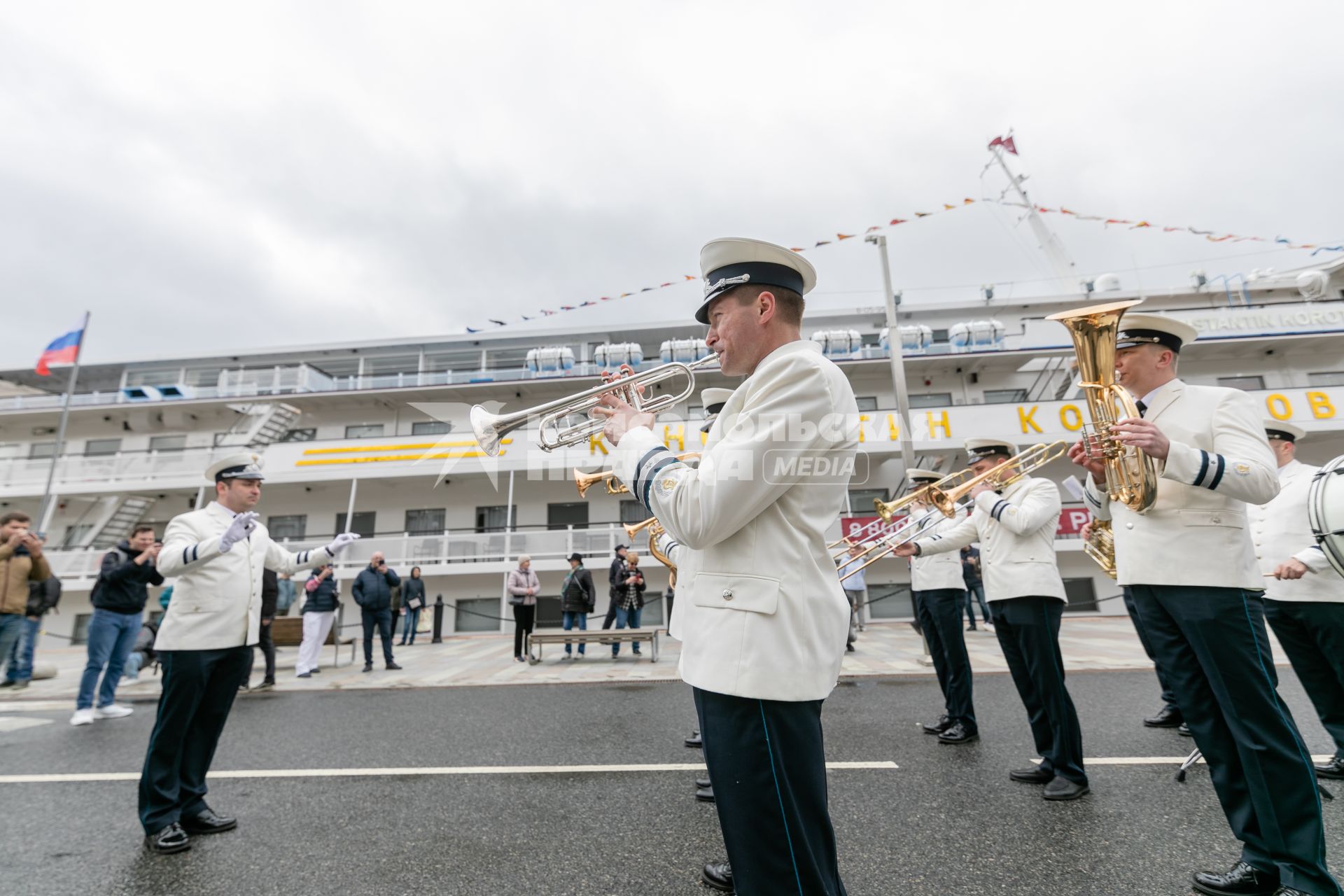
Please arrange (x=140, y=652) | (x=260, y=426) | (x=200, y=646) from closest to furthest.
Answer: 1. (x=200, y=646)
2. (x=140, y=652)
3. (x=260, y=426)

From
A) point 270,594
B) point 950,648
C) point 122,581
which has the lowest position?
point 950,648

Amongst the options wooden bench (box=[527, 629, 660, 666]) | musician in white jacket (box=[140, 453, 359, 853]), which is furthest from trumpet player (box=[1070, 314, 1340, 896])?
wooden bench (box=[527, 629, 660, 666])

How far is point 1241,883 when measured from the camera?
231 cm

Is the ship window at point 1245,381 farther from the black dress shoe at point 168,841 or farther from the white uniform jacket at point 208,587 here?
the black dress shoe at point 168,841

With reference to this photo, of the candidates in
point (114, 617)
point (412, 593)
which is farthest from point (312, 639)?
point (412, 593)

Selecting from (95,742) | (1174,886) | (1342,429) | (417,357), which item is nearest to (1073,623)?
(1342,429)

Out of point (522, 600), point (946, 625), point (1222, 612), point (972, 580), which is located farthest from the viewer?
point (972, 580)

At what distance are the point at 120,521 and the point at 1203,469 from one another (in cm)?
2961

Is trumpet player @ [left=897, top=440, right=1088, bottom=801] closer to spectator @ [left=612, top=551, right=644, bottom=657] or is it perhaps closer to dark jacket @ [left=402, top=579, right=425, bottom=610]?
spectator @ [left=612, top=551, right=644, bottom=657]

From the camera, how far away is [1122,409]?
8.80ft

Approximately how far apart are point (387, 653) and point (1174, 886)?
1045 centimetres

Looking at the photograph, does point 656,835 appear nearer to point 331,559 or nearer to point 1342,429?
point 331,559

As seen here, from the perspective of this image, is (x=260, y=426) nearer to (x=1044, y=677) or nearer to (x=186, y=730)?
(x=186, y=730)

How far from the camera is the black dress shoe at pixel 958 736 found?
4.55 meters
